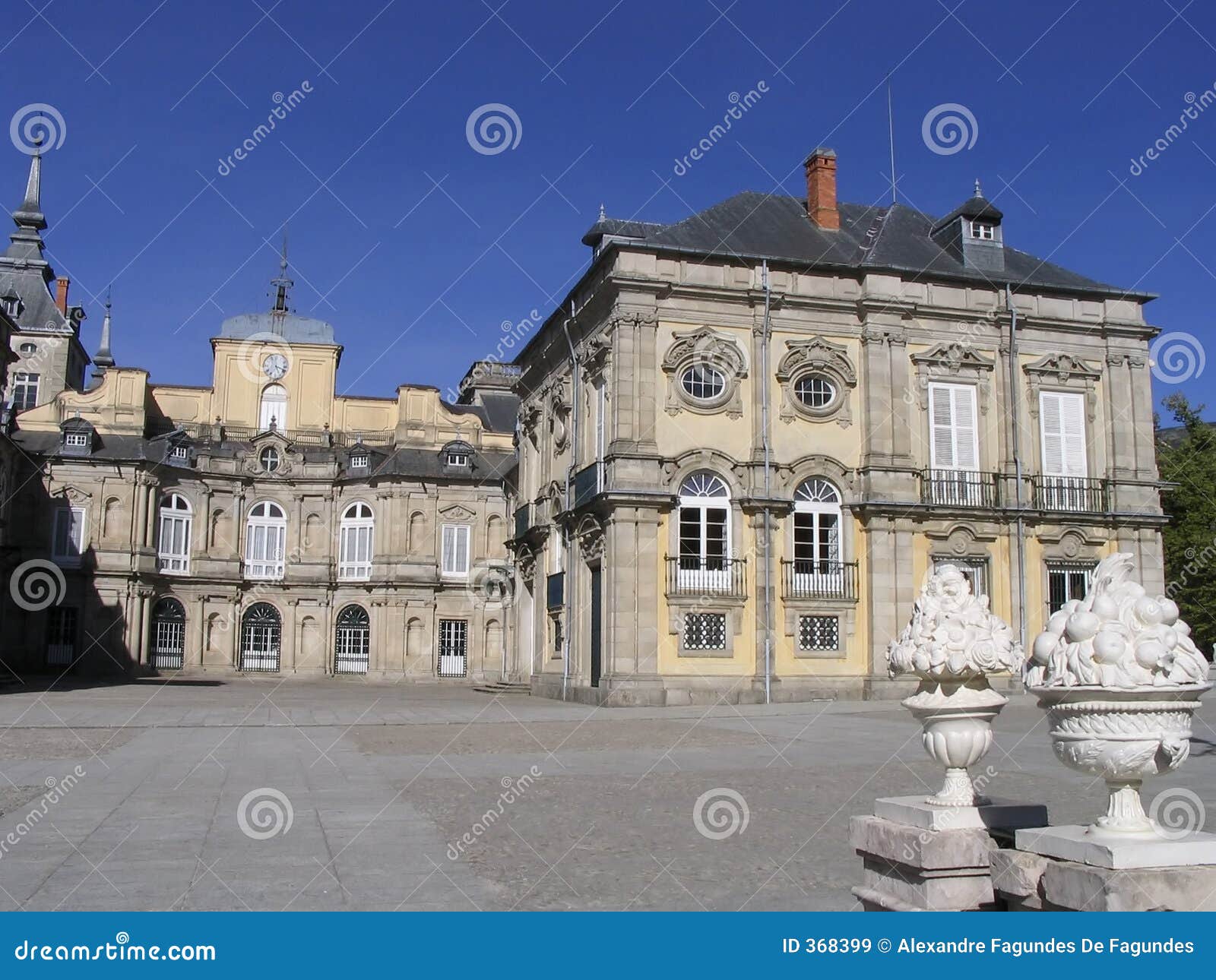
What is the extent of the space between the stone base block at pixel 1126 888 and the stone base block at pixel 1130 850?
0.03 metres

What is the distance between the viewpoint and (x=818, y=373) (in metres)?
28.0

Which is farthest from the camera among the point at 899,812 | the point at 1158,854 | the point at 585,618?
the point at 585,618

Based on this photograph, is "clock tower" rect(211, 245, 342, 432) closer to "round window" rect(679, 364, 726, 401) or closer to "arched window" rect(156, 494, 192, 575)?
"arched window" rect(156, 494, 192, 575)

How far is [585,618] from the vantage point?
94.4ft

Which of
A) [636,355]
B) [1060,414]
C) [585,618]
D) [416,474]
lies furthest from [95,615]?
[1060,414]

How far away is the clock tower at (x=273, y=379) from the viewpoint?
5119cm

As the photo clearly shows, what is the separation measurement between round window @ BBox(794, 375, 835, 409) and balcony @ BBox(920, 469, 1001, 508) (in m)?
2.90

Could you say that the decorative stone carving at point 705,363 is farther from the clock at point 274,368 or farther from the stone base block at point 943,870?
the clock at point 274,368

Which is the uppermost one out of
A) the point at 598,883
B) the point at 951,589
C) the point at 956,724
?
the point at 951,589

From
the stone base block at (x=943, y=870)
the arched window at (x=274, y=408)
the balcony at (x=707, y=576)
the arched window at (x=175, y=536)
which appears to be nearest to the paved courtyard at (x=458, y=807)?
the stone base block at (x=943, y=870)

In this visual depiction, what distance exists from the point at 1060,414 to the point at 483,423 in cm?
2881

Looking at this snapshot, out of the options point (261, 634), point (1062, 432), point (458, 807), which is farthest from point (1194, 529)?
point (261, 634)

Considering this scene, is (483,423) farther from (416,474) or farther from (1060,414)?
(1060,414)

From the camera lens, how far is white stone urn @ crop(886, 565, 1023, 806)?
5.19m
